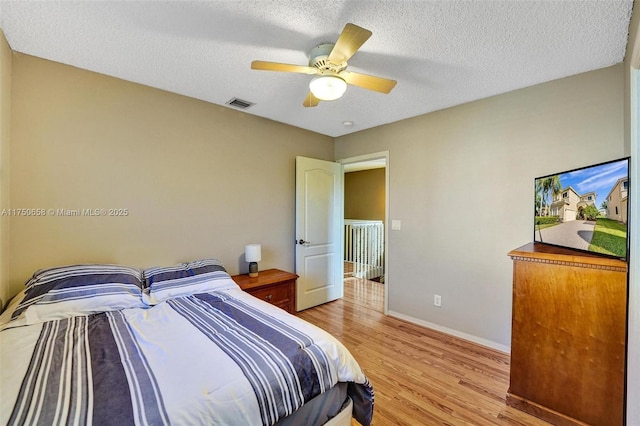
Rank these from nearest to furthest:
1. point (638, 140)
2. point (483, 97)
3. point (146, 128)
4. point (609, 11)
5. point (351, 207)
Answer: point (638, 140) < point (609, 11) < point (146, 128) < point (483, 97) < point (351, 207)

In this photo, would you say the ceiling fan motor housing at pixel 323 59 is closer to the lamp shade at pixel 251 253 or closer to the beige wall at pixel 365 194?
the lamp shade at pixel 251 253

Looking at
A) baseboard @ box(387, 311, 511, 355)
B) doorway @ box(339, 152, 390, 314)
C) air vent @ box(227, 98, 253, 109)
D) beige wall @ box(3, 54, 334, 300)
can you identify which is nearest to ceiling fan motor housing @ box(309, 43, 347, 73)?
air vent @ box(227, 98, 253, 109)

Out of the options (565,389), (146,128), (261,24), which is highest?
(261,24)

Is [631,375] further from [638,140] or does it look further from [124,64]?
[124,64]

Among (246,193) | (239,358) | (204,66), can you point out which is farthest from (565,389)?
(204,66)

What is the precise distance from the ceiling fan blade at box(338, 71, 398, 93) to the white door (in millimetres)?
1761

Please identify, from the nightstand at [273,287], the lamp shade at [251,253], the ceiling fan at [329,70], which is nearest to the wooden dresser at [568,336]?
the ceiling fan at [329,70]

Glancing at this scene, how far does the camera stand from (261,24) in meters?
1.65

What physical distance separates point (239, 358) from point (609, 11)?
8.73 ft

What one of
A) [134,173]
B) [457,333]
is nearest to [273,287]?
[134,173]

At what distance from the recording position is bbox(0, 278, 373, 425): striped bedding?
0.95 m

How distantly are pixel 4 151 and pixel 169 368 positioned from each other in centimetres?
196

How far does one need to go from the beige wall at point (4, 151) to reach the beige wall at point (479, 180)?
3.35 meters

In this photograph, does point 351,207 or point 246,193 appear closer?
point 246,193
